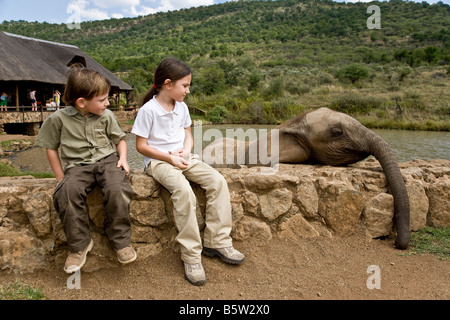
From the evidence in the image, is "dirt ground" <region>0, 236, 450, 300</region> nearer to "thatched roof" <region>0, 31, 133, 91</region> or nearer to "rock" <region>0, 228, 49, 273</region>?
"rock" <region>0, 228, 49, 273</region>

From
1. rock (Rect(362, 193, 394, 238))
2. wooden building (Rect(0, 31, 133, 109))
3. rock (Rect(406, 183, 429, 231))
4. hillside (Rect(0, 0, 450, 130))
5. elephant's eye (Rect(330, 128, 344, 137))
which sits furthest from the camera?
hillside (Rect(0, 0, 450, 130))

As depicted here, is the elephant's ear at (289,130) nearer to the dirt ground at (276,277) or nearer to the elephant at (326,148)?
the elephant at (326,148)

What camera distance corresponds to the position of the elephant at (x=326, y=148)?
3.32 m

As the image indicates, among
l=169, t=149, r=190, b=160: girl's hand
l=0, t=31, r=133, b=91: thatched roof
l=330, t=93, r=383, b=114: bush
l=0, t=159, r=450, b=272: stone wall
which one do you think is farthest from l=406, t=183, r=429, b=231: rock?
l=330, t=93, r=383, b=114: bush

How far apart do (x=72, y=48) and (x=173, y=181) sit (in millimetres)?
31367

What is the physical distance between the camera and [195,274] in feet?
8.43

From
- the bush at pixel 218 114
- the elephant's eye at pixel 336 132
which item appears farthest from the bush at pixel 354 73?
the elephant's eye at pixel 336 132

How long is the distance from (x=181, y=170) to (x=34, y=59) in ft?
79.6

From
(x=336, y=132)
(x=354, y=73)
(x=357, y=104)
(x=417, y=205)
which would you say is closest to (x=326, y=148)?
(x=336, y=132)

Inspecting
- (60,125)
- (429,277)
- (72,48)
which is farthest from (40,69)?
(429,277)

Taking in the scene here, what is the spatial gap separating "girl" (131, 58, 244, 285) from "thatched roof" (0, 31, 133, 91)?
47.1ft

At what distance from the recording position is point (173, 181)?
8.86 ft

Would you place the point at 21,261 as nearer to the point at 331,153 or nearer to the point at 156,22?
the point at 331,153

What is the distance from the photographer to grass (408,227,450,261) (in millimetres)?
3133
